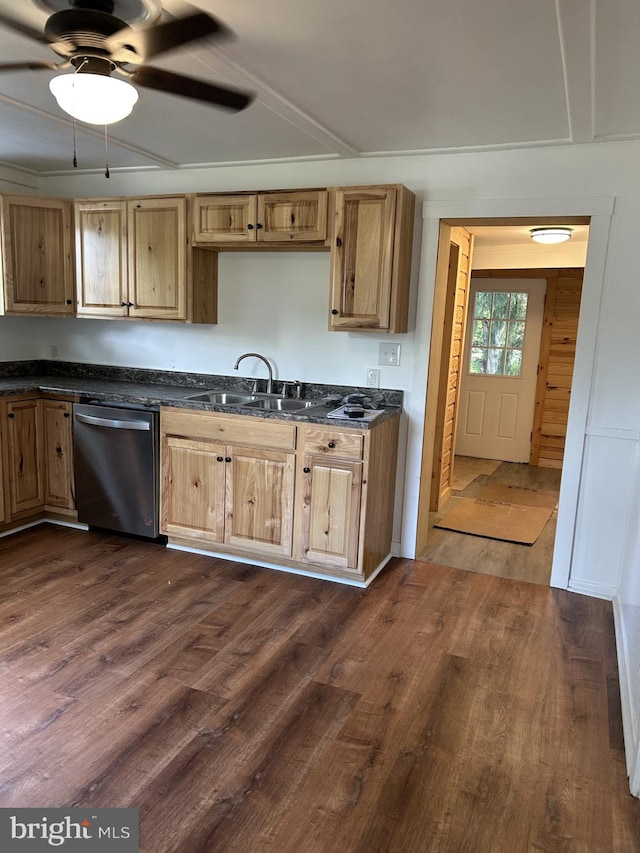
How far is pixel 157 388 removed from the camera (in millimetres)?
4113

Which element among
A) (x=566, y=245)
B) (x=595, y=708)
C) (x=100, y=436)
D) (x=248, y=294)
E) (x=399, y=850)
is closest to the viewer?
(x=399, y=850)

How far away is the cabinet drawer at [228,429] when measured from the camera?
3287mm

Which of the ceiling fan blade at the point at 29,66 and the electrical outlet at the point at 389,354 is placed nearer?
the ceiling fan blade at the point at 29,66

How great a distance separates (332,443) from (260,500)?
1.86 feet

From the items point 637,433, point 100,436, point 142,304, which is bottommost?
point 100,436

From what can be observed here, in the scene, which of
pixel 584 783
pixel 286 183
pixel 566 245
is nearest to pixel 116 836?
pixel 584 783

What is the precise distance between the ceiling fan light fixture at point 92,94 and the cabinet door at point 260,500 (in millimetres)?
1873

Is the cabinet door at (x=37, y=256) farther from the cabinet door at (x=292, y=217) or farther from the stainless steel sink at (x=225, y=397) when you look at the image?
the cabinet door at (x=292, y=217)

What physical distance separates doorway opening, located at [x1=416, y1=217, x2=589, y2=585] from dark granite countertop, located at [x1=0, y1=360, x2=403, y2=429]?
997 mm

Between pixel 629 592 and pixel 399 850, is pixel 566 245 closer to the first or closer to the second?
pixel 629 592

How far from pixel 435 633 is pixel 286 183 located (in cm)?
276

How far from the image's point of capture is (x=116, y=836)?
1.65 metres

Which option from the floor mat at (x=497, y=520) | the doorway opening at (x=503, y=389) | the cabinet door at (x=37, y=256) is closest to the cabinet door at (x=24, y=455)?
the cabinet door at (x=37, y=256)

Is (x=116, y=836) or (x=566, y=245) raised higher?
(x=566, y=245)
